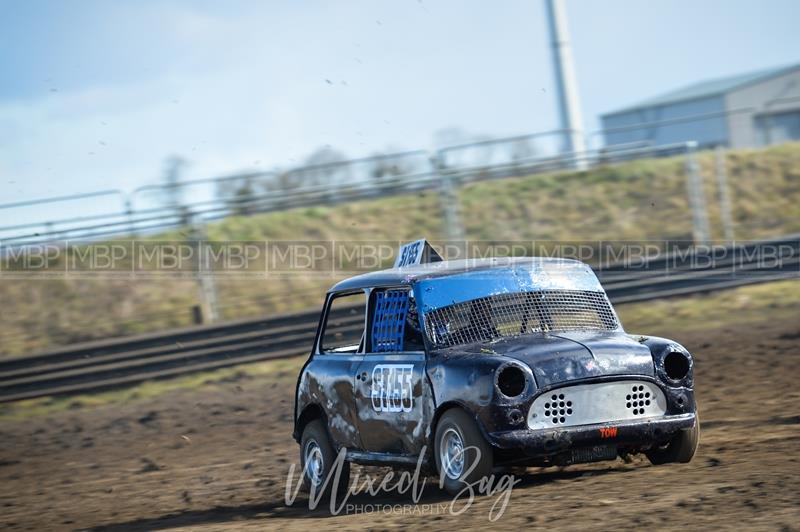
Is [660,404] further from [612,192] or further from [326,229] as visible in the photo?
[326,229]

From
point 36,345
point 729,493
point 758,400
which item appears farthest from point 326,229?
point 729,493

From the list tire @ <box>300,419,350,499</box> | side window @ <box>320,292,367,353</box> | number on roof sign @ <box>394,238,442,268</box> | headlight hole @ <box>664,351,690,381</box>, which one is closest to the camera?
headlight hole @ <box>664,351,690,381</box>

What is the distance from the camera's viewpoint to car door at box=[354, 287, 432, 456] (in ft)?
22.2

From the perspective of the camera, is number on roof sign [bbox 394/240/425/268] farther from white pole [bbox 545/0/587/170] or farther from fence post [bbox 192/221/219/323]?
white pole [bbox 545/0/587/170]

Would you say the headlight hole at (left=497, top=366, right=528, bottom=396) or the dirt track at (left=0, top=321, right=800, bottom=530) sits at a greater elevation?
the headlight hole at (left=497, top=366, right=528, bottom=396)

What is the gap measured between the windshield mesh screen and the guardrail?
364 inches

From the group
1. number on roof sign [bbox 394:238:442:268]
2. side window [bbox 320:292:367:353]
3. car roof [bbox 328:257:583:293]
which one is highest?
number on roof sign [bbox 394:238:442:268]

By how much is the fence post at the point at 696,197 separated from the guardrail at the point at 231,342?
3.05ft

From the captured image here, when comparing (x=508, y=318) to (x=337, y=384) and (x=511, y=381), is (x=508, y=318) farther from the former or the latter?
(x=337, y=384)

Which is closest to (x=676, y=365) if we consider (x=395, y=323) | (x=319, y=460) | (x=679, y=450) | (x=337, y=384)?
(x=679, y=450)

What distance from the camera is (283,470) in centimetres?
932

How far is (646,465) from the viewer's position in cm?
694

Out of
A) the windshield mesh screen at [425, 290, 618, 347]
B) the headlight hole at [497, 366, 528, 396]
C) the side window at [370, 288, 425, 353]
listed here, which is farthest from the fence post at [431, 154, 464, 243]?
the headlight hole at [497, 366, 528, 396]

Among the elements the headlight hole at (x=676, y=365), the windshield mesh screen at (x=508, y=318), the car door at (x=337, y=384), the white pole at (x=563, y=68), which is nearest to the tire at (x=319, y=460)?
the car door at (x=337, y=384)
